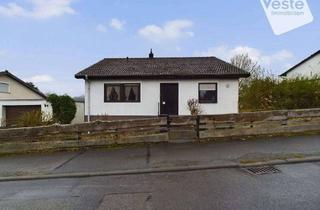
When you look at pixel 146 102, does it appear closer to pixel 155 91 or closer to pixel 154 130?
pixel 155 91

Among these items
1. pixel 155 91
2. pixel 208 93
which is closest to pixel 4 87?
pixel 155 91

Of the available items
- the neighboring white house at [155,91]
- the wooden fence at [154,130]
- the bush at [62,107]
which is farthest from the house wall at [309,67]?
the wooden fence at [154,130]

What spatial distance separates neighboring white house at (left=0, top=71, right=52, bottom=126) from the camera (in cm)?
2859

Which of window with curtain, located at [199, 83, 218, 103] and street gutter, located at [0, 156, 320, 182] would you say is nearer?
street gutter, located at [0, 156, 320, 182]

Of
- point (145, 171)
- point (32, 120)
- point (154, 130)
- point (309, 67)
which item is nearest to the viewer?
point (145, 171)

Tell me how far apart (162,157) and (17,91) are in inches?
1082

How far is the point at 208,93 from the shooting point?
19.9m

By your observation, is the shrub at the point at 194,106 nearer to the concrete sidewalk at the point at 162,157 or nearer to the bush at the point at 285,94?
the bush at the point at 285,94

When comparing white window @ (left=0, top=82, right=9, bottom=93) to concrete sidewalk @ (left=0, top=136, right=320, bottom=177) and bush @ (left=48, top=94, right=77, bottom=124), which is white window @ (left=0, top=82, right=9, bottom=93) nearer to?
bush @ (left=48, top=94, right=77, bottom=124)

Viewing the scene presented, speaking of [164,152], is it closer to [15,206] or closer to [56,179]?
[56,179]

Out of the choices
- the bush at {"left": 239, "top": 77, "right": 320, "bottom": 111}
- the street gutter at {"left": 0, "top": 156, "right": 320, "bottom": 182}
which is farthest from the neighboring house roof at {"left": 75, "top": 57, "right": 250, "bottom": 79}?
the street gutter at {"left": 0, "top": 156, "right": 320, "bottom": 182}

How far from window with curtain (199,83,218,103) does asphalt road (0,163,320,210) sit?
1185 cm

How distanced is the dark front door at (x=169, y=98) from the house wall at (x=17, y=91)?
17.0m

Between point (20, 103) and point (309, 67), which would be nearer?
point (20, 103)
